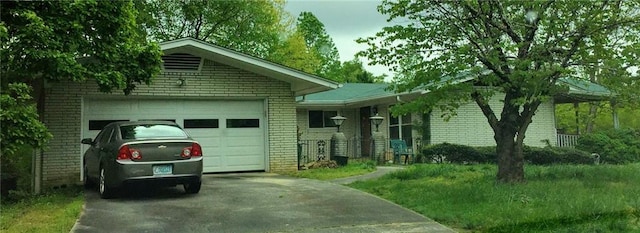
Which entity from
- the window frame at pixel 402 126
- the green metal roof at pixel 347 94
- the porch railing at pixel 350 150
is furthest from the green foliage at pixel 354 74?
the window frame at pixel 402 126

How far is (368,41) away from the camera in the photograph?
34.7ft

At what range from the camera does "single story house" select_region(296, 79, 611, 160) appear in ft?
62.1

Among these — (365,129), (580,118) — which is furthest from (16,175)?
(580,118)

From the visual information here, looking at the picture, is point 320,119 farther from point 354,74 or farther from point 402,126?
point 354,74

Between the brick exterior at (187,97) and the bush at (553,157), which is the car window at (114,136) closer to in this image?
the brick exterior at (187,97)

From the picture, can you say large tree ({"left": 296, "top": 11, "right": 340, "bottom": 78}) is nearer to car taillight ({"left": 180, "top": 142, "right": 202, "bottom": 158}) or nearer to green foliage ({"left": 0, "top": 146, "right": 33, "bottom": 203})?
green foliage ({"left": 0, "top": 146, "right": 33, "bottom": 203})

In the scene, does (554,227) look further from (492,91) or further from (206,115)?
(206,115)

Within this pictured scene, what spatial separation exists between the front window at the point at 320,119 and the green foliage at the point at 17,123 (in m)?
14.0

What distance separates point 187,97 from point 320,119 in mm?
9475

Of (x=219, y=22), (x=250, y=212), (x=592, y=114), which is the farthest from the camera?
(x=219, y=22)

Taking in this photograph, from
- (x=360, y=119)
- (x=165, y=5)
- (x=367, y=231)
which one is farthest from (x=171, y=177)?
(x=165, y=5)

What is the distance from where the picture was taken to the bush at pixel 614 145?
17.5 meters

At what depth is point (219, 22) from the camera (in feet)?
95.3

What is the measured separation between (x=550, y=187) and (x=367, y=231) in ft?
14.1
